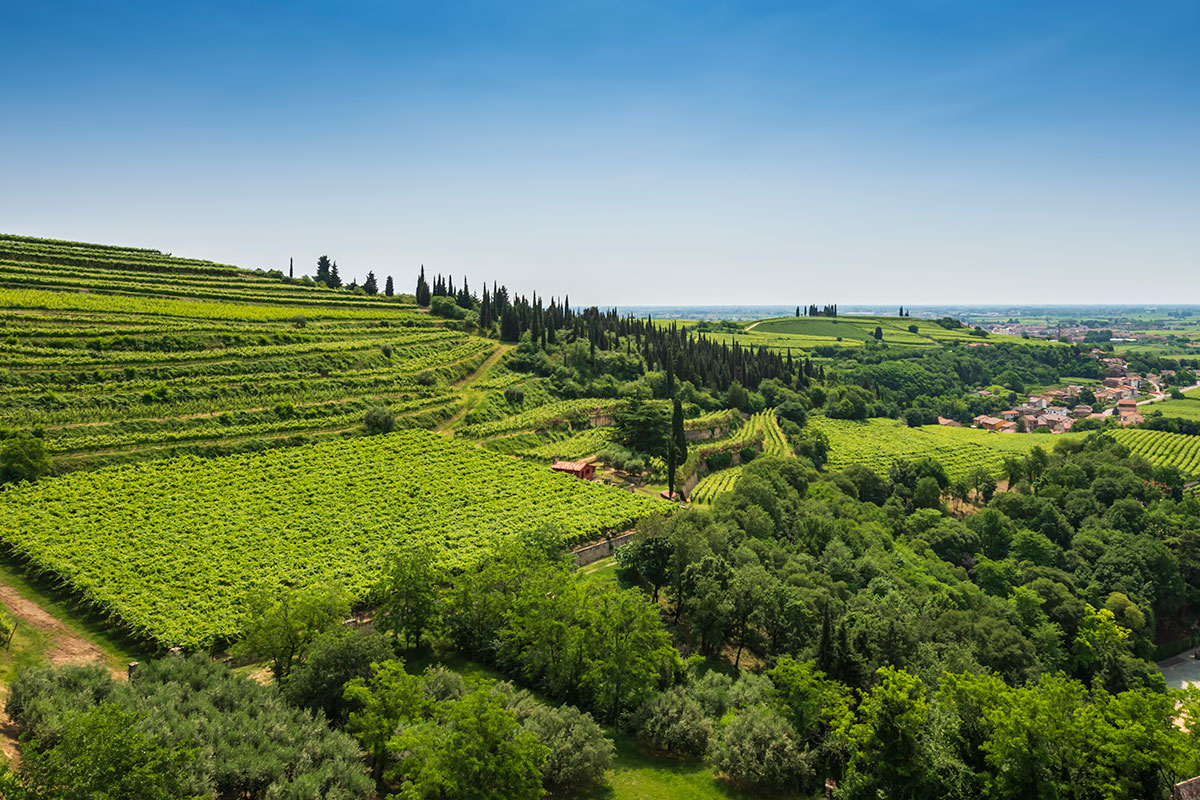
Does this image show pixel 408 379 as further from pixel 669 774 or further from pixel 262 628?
pixel 669 774

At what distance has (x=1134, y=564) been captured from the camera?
191 feet

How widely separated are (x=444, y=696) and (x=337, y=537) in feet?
63.3

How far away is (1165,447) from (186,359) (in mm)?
144332

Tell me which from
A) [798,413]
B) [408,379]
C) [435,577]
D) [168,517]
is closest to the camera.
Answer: [435,577]

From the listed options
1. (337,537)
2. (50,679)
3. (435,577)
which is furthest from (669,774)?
(337,537)

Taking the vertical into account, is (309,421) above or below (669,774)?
above

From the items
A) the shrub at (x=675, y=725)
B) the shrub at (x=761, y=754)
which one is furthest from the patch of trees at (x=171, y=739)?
the shrub at (x=761, y=754)

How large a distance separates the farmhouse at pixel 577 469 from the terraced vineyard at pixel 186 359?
60.1 ft

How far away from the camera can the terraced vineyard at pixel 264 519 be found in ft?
102

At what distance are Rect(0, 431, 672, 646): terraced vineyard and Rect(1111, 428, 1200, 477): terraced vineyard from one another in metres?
90.8

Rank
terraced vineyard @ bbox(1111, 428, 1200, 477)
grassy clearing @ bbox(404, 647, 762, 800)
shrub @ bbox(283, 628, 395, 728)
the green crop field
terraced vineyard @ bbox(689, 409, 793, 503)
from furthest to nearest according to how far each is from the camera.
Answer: the green crop field → terraced vineyard @ bbox(1111, 428, 1200, 477) → terraced vineyard @ bbox(689, 409, 793, 503) → shrub @ bbox(283, 628, 395, 728) → grassy clearing @ bbox(404, 647, 762, 800)

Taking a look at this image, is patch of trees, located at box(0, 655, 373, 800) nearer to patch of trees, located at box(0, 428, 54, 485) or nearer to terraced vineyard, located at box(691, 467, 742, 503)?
patch of trees, located at box(0, 428, 54, 485)

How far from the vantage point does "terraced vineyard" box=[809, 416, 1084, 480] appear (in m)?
89.3

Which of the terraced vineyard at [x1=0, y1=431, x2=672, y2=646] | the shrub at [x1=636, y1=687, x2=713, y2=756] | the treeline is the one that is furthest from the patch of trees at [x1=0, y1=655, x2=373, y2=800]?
the treeline
